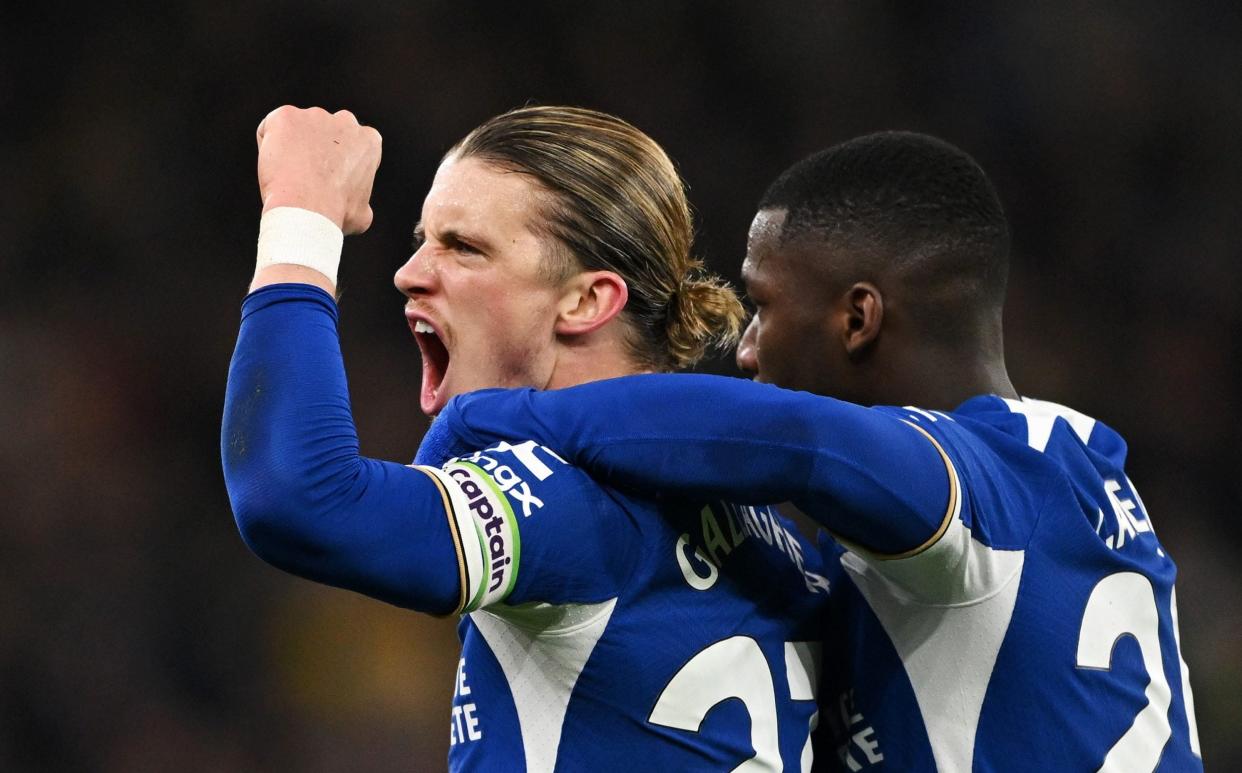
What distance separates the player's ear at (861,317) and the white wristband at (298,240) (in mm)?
860

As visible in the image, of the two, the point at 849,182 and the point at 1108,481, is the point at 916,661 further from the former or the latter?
the point at 849,182

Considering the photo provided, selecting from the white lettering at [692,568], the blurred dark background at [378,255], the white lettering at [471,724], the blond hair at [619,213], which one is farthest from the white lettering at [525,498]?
the blurred dark background at [378,255]

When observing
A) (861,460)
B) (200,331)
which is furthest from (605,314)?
(200,331)

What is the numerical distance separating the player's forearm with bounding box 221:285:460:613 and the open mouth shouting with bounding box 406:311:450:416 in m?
0.42

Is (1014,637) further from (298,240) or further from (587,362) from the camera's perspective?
(298,240)

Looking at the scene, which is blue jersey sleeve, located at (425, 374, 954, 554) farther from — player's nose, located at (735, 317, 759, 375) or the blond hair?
player's nose, located at (735, 317, 759, 375)

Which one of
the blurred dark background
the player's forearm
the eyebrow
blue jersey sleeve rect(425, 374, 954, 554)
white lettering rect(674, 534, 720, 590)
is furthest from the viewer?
the blurred dark background

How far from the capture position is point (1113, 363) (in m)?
5.97

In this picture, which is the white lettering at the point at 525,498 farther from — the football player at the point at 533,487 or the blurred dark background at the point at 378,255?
the blurred dark background at the point at 378,255

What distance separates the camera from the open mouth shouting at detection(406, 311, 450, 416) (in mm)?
1955

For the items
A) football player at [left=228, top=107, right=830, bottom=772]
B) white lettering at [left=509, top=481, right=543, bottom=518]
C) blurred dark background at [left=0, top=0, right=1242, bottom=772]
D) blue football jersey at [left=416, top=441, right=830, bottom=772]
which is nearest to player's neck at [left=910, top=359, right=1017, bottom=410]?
football player at [left=228, top=107, right=830, bottom=772]

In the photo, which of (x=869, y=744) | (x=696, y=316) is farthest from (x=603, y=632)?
(x=696, y=316)

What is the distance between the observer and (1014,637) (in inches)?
71.4

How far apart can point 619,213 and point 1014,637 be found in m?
0.78
